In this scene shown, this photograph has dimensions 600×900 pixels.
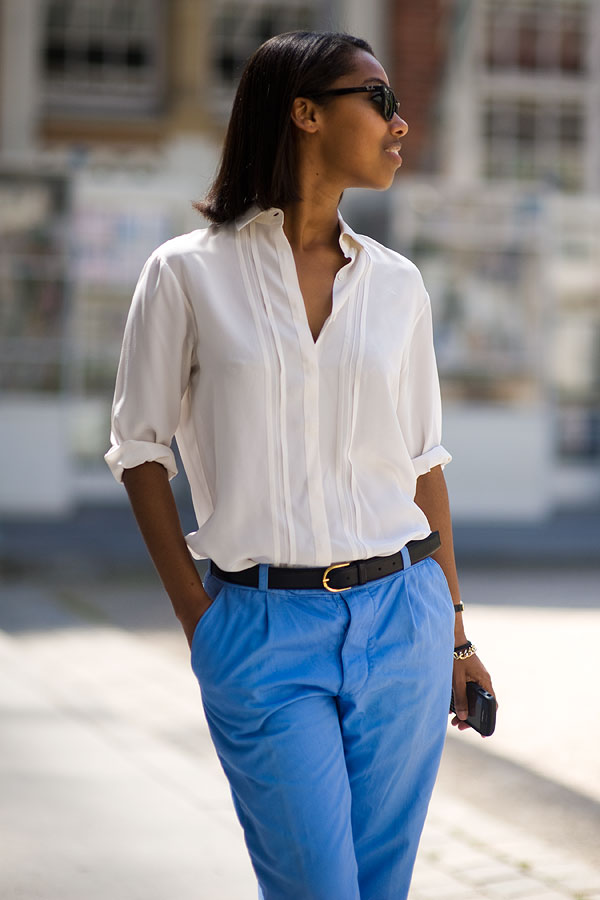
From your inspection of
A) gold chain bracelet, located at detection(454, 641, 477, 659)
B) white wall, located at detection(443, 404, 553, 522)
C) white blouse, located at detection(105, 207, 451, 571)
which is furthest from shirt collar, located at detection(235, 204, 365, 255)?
white wall, located at detection(443, 404, 553, 522)

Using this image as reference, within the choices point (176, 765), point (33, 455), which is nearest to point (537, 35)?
point (33, 455)

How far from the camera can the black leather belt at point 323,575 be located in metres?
2.08

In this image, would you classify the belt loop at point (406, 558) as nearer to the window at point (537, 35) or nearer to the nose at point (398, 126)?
the nose at point (398, 126)

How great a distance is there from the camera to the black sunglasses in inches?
84.4

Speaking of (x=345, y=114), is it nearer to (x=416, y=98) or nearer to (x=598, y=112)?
Answer: (x=416, y=98)

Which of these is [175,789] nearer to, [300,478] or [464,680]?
[464,680]

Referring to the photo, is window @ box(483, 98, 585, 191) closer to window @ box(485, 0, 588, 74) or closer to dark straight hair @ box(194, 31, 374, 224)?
window @ box(485, 0, 588, 74)

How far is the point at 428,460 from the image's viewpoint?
7.62 ft

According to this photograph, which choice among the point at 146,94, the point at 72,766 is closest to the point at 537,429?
the point at 146,94

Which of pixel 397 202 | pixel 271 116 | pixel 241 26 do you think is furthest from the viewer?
pixel 241 26

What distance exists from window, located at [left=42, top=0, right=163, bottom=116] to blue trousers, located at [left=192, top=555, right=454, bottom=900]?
1372 cm

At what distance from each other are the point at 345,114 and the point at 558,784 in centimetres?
345

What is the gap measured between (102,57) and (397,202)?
436 cm

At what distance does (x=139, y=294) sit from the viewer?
85.2 inches
